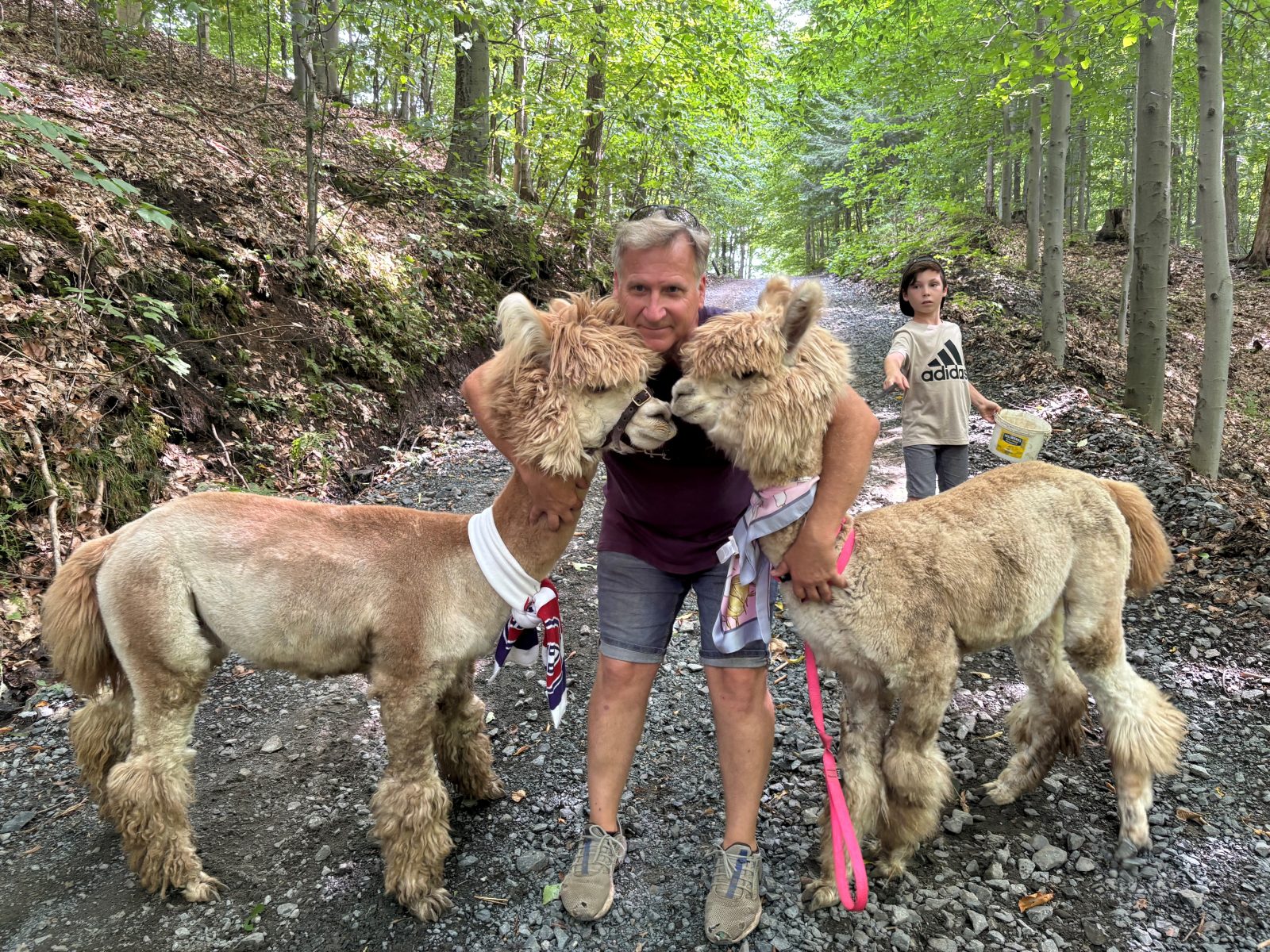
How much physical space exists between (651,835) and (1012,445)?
3251 millimetres

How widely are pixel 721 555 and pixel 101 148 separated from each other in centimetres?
825

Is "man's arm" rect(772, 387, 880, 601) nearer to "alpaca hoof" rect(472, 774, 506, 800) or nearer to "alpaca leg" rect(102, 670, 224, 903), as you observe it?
"alpaca hoof" rect(472, 774, 506, 800)

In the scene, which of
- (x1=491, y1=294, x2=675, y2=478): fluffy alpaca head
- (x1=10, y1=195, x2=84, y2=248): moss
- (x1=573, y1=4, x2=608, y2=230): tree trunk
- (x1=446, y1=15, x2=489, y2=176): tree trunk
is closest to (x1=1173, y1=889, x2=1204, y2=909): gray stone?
(x1=491, y1=294, x2=675, y2=478): fluffy alpaca head

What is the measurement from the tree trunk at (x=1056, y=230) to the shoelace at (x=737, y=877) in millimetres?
10026

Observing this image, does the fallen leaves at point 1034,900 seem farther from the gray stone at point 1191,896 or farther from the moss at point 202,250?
the moss at point 202,250

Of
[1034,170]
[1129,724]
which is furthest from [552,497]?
[1034,170]

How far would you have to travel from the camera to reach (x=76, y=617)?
109 inches

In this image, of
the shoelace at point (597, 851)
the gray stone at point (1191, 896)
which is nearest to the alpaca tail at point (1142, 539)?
the gray stone at point (1191, 896)

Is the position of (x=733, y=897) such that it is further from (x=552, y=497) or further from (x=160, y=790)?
(x=160, y=790)

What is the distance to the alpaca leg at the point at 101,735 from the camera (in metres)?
2.99

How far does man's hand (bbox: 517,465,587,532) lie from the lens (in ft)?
8.18

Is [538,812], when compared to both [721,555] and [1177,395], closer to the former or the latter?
[721,555]

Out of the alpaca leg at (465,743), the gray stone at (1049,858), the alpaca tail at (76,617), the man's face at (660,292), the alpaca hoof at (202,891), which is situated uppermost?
the man's face at (660,292)

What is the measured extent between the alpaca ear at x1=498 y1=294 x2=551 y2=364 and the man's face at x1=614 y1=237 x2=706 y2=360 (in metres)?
0.33
